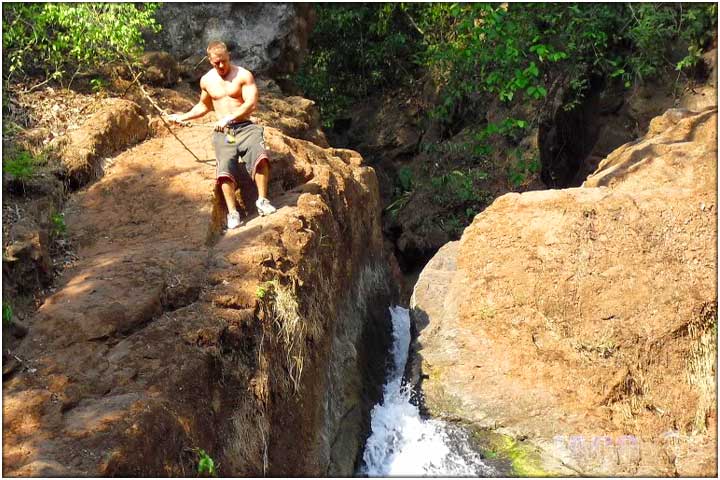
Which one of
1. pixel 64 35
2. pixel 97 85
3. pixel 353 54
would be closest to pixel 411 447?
pixel 97 85

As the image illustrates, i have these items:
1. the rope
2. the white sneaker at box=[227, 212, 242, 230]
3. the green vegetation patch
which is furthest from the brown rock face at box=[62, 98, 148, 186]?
the green vegetation patch

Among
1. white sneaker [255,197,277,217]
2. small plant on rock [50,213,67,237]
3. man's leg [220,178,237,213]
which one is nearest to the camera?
small plant on rock [50,213,67,237]

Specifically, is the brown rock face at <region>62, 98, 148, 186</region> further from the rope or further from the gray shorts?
the gray shorts

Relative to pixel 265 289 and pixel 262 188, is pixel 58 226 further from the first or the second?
pixel 265 289

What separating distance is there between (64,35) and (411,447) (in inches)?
238

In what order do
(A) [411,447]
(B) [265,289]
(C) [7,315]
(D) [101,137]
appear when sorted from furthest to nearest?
(A) [411,447]
(D) [101,137]
(B) [265,289]
(C) [7,315]

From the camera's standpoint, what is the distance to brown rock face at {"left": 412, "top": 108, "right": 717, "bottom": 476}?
852cm

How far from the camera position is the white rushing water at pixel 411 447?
339 inches

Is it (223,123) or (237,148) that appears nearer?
(223,123)

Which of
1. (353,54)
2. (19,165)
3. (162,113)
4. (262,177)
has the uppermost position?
(162,113)

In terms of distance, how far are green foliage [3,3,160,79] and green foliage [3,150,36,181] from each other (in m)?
1.55

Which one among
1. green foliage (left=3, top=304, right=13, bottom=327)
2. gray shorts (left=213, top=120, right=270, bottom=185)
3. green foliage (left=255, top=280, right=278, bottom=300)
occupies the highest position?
gray shorts (left=213, top=120, right=270, bottom=185)

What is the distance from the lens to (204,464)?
18.0 feet

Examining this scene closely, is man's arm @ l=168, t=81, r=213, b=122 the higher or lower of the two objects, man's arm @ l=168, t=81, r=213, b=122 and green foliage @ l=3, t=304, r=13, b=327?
the higher
